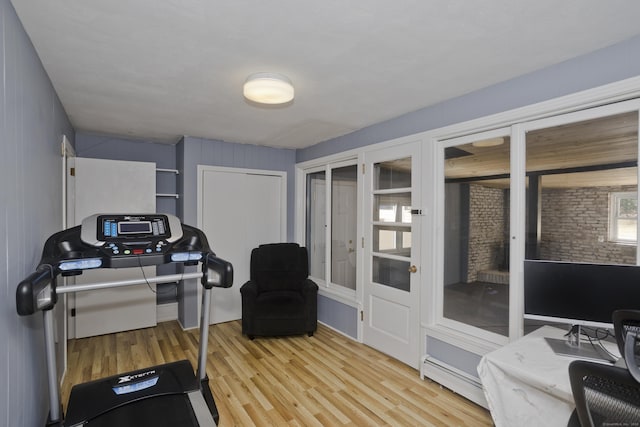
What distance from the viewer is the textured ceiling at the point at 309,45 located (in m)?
1.49

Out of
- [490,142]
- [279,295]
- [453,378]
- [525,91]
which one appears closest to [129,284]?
[279,295]

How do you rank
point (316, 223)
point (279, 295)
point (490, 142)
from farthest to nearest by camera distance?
point (316, 223)
point (279, 295)
point (490, 142)

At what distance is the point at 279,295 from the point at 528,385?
→ 269 cm

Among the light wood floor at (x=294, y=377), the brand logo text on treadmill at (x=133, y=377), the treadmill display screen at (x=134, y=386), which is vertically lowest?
the light wood floor at (x=294, y=377)

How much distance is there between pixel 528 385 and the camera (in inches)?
63.9

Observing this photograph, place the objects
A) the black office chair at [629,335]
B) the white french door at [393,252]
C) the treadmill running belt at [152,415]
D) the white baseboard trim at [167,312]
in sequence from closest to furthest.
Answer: the black office chair at [629,335], the treadmill running belt at [152,415], the white french door at [393,252], the white baseboard trim at [167,312]

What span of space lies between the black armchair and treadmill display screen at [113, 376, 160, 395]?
166 cm

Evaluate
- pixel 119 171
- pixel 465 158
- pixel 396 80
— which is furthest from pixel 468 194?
pixel 119 171

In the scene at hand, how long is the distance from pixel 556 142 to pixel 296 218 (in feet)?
10.6

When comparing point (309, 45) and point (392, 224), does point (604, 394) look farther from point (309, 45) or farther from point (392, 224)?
point (392, 224)

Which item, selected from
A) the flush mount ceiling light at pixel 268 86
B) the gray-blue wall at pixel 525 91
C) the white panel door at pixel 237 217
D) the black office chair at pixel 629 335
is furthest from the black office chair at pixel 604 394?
the white panel door at pixel 237 217

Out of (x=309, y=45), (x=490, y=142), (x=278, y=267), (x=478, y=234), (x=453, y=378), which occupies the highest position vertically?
(x=309, y=45)

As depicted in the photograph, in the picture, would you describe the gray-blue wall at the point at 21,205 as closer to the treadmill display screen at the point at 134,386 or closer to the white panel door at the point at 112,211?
the treadmill display screen at the point at 134,386

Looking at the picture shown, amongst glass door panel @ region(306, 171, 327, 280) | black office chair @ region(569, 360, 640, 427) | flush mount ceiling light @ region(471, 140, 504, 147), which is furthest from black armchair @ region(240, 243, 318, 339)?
black office chair @ region(569, 360, 640, 427)
